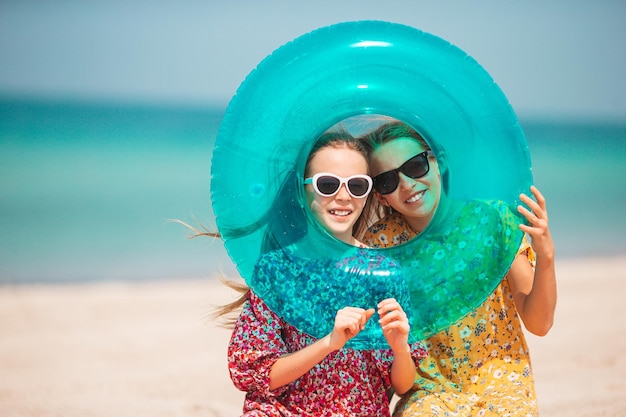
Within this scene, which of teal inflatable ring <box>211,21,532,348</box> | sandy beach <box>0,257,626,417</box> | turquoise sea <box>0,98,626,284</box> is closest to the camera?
teal inflatable ring <box>211,21,532,348</box>

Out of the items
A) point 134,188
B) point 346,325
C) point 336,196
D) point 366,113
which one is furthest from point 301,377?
point 134,188

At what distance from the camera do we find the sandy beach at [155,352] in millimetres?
3514

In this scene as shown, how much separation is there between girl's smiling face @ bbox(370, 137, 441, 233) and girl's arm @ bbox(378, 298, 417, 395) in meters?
0.36

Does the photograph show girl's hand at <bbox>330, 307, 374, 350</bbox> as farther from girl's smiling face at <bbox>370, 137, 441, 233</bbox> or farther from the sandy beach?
the sandy beach

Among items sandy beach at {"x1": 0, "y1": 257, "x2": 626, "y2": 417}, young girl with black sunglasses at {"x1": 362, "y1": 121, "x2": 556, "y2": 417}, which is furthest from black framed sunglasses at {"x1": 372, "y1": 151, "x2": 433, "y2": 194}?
sandy beach at {"x1": 0, "y1": 257, "x2": 626, "y2": 417}

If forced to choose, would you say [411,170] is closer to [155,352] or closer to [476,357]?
[476,357]

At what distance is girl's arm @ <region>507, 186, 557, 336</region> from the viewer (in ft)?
6.82

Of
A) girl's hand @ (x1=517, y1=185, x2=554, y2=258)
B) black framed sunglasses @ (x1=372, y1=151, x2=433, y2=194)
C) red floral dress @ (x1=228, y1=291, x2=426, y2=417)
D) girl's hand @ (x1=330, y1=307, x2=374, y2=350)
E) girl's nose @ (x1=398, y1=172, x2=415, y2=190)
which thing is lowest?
red floral dress @ (x1=228, y1=291, x2=426, y2=417)

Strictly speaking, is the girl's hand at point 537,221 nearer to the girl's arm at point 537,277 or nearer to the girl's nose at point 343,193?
the girl's arm at point 537,277

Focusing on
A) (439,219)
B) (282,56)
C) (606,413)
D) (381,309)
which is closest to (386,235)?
(439,219)

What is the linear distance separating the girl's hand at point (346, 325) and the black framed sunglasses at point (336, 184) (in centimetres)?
32

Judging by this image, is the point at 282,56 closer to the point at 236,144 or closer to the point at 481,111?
the point at 236,144

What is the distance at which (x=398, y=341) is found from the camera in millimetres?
2057

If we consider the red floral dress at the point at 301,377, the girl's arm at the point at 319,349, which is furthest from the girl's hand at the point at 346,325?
the red floral dress at the point at 301,377
